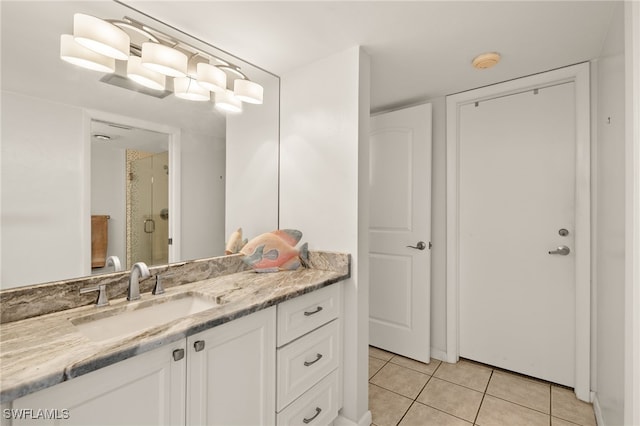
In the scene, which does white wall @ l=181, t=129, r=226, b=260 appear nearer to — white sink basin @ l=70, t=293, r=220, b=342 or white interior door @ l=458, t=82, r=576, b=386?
white sink basin @ l=70, t=293, r=220, b=342

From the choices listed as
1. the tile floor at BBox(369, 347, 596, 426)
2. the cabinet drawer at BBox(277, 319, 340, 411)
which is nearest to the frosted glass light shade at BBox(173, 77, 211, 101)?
the cabinet drawer at BBox(277, 319, 340, 411)

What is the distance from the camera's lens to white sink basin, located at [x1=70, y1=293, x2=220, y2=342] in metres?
1.07

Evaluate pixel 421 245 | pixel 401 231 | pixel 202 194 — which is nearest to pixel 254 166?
pixel 202 194

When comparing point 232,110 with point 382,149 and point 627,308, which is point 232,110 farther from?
point 627,308

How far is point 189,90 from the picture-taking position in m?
1.58

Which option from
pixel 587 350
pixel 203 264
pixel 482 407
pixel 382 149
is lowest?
pixel 482 407

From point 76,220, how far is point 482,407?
2.37 meters

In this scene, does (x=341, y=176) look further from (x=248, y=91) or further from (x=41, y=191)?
(x=41, y=191)

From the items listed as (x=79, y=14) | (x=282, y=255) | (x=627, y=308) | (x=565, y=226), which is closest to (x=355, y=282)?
(x=282, y=255)

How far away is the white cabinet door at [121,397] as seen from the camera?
71 centimetres

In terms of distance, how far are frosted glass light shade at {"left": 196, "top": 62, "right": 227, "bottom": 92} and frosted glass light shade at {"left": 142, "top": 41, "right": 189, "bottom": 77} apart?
9 cm

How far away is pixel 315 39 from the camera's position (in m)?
1.59

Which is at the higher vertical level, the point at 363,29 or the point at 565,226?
the point at 363,29

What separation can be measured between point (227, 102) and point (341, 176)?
0.81 metres
